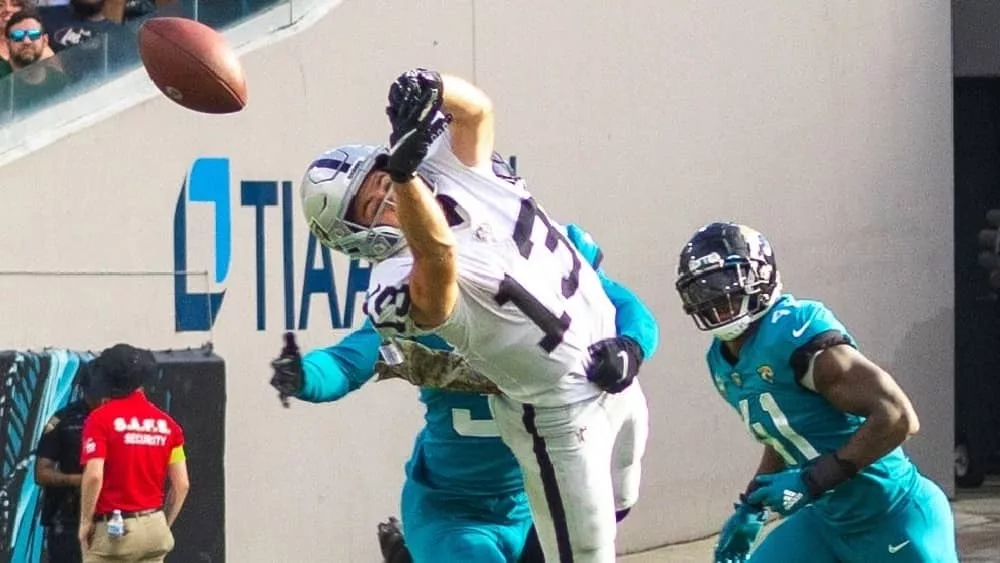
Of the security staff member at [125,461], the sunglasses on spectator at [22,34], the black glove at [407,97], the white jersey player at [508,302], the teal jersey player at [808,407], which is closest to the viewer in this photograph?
the black glove at [407,97]

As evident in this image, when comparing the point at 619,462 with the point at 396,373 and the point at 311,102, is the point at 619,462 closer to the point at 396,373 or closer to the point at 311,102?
Result: the point at 396,373

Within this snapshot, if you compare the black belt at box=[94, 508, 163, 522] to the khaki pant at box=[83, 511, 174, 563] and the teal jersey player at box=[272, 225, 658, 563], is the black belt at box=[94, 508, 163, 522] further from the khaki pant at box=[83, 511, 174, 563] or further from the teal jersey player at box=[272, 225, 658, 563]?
the teal jersey player at box=[272, 225, 658, 563]

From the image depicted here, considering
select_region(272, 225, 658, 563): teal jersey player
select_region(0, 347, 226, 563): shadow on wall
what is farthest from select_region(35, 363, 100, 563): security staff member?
select_region(272, 225, 658, 563): teal jersey player

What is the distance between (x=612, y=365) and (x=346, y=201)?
879 mm

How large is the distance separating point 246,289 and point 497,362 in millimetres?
4983

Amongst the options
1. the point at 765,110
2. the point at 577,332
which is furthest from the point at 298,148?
the point at 577,332

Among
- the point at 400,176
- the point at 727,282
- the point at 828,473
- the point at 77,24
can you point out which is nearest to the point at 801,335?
the point at 727,282

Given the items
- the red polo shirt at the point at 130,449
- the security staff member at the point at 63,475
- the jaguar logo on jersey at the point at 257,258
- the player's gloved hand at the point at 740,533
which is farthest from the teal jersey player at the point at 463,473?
the jaguar logo on jersey at the point at 257,258

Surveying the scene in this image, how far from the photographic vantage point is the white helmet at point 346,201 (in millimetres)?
5074

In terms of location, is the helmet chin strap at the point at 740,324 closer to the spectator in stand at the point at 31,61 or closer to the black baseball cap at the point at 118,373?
the black baseball cap at the point at 118,373

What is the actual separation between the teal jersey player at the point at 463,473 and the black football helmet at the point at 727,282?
0.90 feet

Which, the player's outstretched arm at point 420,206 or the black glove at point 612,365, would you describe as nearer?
the player's outstretched arm at point 420,206

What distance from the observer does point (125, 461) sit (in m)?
8.39

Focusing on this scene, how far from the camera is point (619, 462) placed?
→ 5672mm
